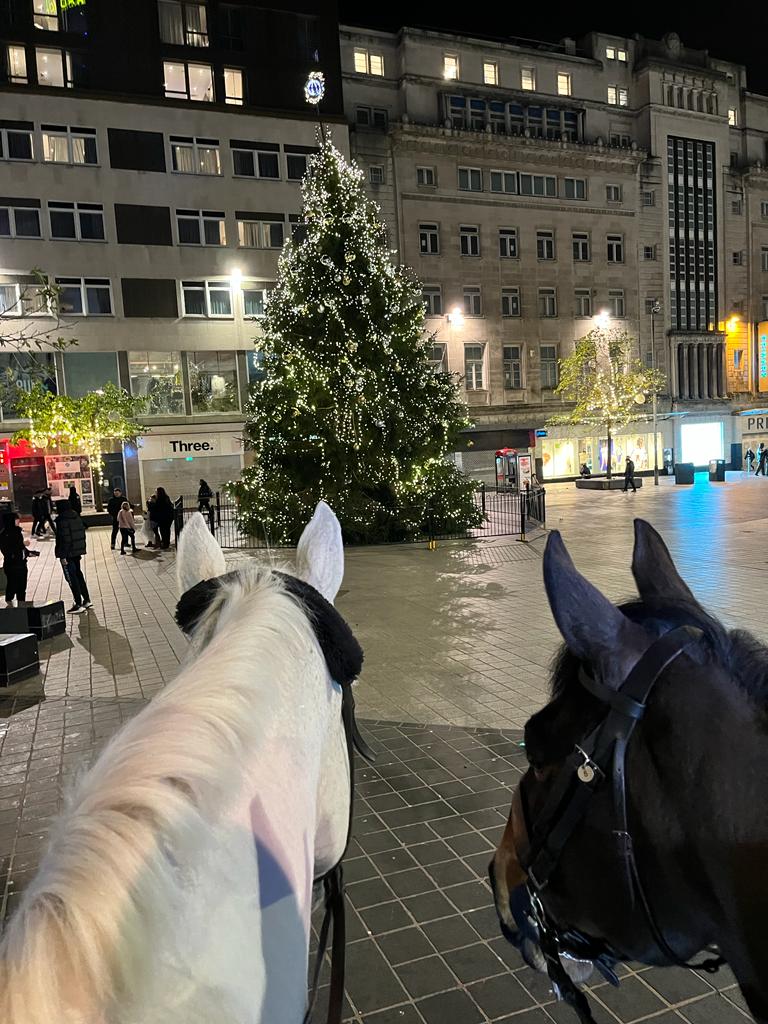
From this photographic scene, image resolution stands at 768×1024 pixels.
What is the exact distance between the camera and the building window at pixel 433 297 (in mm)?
37031

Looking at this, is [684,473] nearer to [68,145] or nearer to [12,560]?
[12,560]

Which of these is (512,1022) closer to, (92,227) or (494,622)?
(494,622)

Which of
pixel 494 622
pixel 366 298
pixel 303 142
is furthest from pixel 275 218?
pixel 494 622

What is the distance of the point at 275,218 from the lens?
106 feet

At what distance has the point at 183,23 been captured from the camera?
31.3m

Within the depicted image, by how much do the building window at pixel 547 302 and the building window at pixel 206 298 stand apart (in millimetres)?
18991

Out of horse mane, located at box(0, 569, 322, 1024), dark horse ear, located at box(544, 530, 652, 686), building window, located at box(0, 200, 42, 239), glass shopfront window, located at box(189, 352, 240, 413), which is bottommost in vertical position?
horse mane, located at box(0, 569, 322, 1024)

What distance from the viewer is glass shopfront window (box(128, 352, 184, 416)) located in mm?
30938

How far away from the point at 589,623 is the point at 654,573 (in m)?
0.32

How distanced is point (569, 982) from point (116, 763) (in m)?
1.27

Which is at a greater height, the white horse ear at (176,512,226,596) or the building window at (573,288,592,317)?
the building window at (573,288,592,317)

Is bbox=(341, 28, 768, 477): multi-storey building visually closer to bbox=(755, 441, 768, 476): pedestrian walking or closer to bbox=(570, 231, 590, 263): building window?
bbox=(570, 231, 590, 263): building window

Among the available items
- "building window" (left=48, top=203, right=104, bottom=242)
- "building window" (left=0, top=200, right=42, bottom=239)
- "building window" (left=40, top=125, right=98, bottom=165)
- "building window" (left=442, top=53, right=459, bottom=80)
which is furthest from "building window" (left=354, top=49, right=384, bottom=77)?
"building window" (left=0, top=200, right=42, bottom=239)

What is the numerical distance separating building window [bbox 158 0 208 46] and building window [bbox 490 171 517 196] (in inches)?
667
